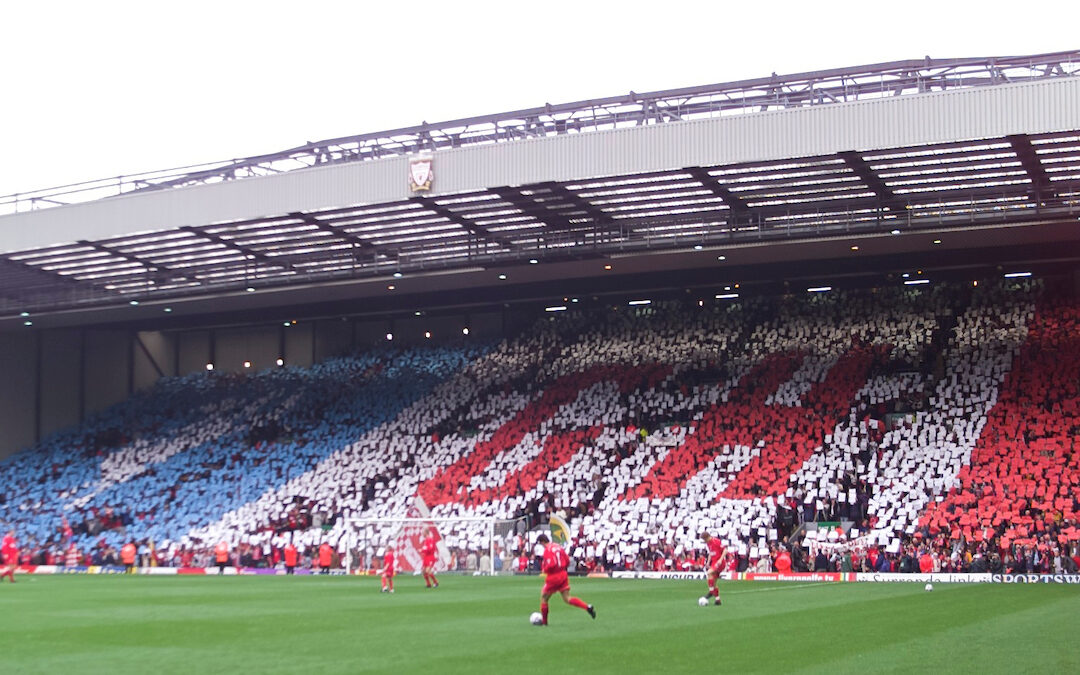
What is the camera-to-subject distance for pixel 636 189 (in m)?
35.7

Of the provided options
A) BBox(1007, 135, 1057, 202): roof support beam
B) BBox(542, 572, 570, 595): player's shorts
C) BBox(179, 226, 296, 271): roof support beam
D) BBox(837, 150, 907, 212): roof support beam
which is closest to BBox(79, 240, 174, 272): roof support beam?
BBox(179, 226, 296, 271): roof support beam

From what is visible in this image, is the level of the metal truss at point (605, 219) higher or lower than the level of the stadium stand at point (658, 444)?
higher

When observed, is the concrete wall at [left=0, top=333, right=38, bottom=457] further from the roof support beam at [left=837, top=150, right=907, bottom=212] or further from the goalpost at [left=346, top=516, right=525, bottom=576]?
the roof support beam at [left=837, top=150, right=907, bottom=212]

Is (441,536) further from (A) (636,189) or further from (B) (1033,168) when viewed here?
(B) (1033,168)

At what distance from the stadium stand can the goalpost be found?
12 centimetres

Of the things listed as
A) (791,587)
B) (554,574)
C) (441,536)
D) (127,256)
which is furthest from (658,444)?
(554,574)

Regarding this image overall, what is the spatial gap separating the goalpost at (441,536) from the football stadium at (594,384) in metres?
0.12

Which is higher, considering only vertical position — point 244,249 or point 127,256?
point 127,256

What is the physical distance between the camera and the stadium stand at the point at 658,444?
36.9 meters

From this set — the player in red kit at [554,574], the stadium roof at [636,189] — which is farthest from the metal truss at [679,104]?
the player in red kit at [554,574]

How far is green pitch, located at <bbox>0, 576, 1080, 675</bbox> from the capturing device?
14.3 meters

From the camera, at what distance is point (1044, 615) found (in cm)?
2052

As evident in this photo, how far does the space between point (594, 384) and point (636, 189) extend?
14272 millimetres

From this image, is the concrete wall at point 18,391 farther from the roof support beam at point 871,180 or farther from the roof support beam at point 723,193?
the roof support beam at point 871,180
